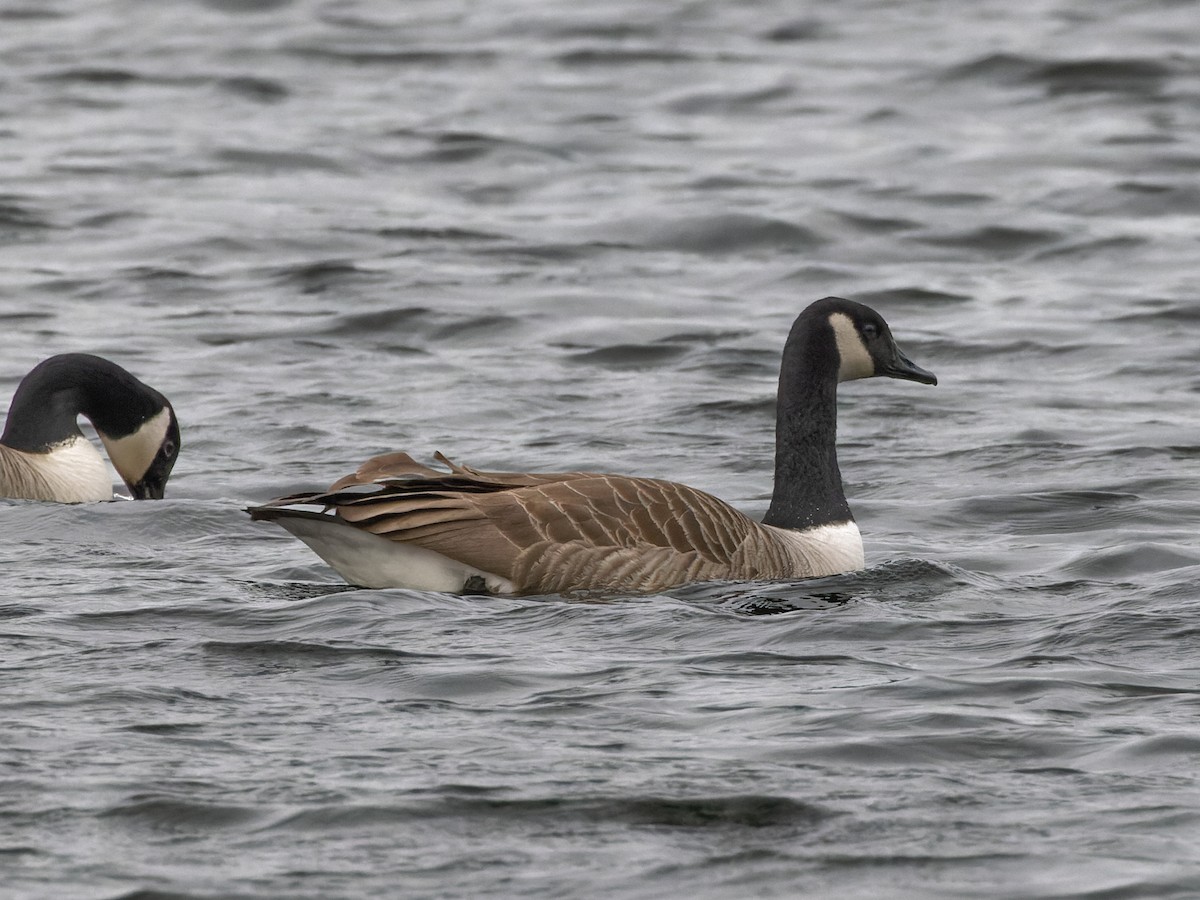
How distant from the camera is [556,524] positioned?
908 centimetres

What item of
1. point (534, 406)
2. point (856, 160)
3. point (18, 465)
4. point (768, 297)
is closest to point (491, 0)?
point (856, 160)

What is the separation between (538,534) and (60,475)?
3981mm

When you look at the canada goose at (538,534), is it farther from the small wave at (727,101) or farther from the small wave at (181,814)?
the small wave at (727,101)

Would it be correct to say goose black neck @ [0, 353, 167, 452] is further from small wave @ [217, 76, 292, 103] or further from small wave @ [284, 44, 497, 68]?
small wave @ [284, 44, 497, 68]

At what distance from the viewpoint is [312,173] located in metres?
22.0

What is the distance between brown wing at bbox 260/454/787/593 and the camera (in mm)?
8859

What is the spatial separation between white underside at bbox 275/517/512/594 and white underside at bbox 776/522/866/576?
4.75 feet

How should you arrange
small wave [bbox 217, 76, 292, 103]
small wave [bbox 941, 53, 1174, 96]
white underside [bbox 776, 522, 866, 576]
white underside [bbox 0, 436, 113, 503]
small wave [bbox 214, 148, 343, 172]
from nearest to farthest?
white underside [bbox 776, 522, 866, 576], white underside [bbox 0, 436, 113, 503], small wave [bbox 214, 148, 343, 172], small wave [bbox 941, 53, 1174, 96], small wave [bbox 217, 76, 292, 103]

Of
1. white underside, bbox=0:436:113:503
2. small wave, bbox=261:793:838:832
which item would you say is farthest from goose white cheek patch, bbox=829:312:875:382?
white underside, bbox=0:436:113:503

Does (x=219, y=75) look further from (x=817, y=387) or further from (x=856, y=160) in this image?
(x=817, y=387)

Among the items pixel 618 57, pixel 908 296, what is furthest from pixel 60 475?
pixel 618 57

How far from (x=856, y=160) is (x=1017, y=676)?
1549cm

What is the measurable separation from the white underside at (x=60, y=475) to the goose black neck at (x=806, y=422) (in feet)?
13.2

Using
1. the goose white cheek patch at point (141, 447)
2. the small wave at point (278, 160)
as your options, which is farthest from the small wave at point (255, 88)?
the goose white cheek patch at point (141, 447)
